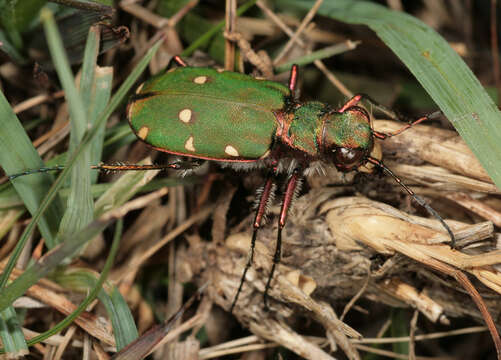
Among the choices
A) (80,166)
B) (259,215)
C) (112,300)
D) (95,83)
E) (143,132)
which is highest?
(95,83)

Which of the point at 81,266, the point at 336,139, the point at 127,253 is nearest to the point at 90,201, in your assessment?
the point at 81,266

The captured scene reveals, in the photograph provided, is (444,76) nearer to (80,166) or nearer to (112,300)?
(80,166)

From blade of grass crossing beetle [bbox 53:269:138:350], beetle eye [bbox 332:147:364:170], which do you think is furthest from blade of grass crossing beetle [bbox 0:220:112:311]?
beetle eye [bbox 332:147:364:170]

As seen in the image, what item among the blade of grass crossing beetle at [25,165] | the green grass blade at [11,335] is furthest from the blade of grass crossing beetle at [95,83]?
the green grass blade at [11,335]

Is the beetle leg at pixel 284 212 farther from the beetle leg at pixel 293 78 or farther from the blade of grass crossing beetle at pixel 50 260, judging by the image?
the blade of grass crossing beetle at pixel 50 260

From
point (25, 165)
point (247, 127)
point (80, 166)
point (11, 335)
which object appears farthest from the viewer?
point (247, 127)

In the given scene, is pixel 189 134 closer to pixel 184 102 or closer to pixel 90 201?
pixel 184 102

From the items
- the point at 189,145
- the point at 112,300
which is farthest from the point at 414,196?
the point at 112,300
